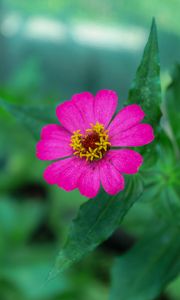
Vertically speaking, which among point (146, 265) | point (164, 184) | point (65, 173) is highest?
point (65, 173)

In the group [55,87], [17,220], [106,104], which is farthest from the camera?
[55,87]

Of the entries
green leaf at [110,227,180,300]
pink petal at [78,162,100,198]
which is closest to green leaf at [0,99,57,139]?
pink petal at [78,162,100,198]

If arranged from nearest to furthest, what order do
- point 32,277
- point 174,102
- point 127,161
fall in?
point 127,161 → point 174,102 → point 32,277

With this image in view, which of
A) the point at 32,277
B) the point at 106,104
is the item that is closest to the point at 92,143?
the point at 106,104

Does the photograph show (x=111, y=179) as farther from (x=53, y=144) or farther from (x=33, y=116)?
(x=33, y=116)

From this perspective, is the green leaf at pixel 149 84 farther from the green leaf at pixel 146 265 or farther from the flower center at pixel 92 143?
the green leaf at pixel 146 265

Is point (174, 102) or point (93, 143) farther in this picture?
point (174, 102)

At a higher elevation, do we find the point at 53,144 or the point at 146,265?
the point at 53,144
